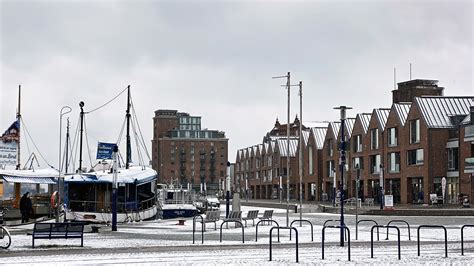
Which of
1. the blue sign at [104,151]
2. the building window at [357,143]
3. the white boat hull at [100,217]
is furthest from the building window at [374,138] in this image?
the blue sign at [104,151]

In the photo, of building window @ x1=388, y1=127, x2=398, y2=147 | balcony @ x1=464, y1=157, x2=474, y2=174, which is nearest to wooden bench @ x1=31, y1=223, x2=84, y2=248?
balcony @ x1=464, y1=157, x2=474, y2=174

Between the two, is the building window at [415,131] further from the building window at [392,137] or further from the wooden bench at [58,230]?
the wooden bench at [58,230]

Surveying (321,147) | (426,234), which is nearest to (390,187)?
(321,147)

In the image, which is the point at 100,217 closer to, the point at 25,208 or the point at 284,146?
the point at 25,208

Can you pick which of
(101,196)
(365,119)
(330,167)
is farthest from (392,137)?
(101,196)

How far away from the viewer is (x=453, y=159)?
70562 millimetres

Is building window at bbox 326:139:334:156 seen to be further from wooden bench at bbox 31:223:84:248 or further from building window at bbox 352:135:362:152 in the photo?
wooden bench at bbox 31:223:84:248

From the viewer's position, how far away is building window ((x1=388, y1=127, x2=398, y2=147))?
7894 cm

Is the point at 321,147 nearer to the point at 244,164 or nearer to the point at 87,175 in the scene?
the point at 244,164

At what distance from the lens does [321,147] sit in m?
103

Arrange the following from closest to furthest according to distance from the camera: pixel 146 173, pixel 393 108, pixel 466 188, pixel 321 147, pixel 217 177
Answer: pixel 146 173
pixel 466 188
pixel 393 108
pixel 321 147
pixel 217 177

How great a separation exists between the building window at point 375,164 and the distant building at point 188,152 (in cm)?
8792

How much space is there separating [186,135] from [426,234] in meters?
151

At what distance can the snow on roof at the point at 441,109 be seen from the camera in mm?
72250
